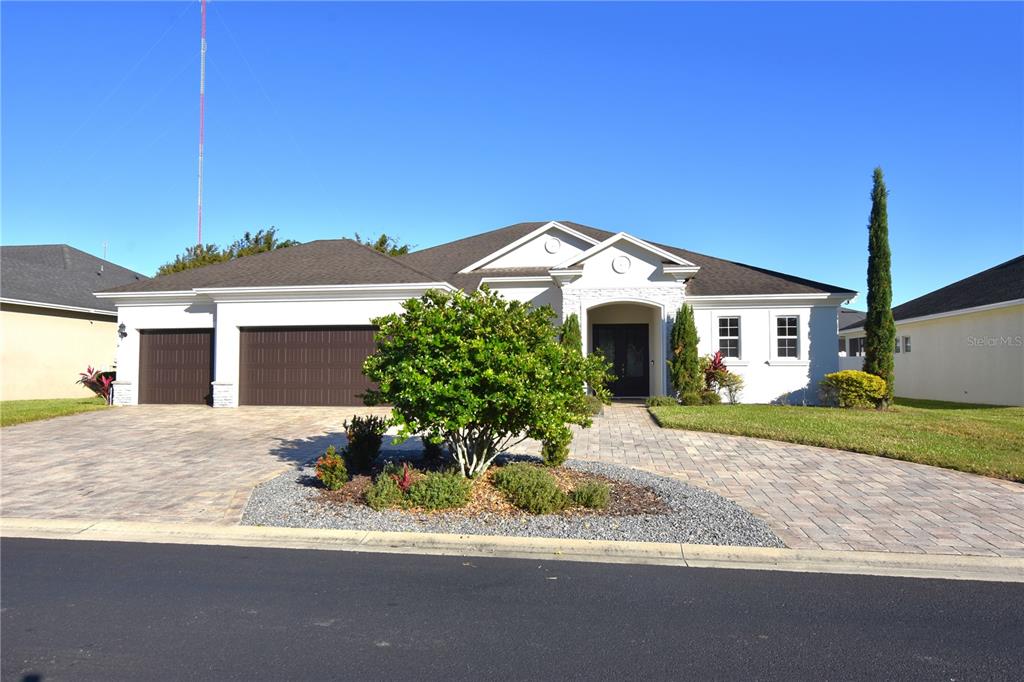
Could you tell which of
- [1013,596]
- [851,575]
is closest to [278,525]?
[851,575]

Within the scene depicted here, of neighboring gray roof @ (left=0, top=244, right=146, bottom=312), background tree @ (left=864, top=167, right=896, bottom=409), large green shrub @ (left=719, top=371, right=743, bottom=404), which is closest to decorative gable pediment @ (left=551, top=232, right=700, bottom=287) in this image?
large green shrub @ (left=719, top=371, right=743, bottom=404)

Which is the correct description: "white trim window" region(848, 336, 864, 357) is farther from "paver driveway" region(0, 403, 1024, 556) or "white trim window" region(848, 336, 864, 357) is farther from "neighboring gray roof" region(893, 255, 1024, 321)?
"paver driveway" region(0, 403, 1024, 556)

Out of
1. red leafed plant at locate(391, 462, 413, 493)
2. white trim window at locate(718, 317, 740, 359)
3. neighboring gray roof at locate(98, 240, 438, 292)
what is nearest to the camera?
red leafed plant at locate(391, 462, 413, 493)

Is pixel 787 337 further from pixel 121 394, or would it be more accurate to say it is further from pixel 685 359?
pixel 121 394

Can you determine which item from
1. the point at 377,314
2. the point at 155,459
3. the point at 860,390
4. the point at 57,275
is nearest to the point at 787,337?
→ the point at 860,390

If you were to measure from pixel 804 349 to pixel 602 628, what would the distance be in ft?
58.2

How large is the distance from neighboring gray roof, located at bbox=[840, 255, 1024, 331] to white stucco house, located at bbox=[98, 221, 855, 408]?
4.44m

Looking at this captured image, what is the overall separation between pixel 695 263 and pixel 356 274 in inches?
474

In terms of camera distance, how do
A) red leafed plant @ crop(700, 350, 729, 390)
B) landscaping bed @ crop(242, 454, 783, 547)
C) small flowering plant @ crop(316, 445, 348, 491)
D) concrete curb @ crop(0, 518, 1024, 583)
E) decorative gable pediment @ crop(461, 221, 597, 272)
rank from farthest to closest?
decorative gable pediment @ crop(461, 221, 597, 272), red leafed plant @ crop(700, 350, 729, 390), small flowering plant @ crop(316, 445, 348, 491), landscaping bed @ crop(242, 454, 783, 547), concrete curb @ crop(0, 518, 1024, 583)

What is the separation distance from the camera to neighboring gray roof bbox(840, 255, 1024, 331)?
19.0 meters

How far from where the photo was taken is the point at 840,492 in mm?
8141

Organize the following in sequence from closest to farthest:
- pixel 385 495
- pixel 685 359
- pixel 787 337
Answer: pixel 385 495
pixel 685 359
pixel 787 337

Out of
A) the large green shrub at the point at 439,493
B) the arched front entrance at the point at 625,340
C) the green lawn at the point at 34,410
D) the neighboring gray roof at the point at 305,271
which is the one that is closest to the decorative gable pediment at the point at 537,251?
the arched front entrance at the point at 625,340

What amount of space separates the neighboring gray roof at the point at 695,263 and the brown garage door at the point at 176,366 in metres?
8.26
